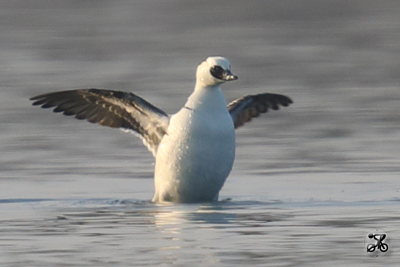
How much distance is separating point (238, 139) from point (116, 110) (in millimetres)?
3401

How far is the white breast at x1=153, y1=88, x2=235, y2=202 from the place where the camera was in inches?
462

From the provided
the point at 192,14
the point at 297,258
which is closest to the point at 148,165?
the point at 297,258

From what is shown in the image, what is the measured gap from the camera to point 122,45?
2561 cm

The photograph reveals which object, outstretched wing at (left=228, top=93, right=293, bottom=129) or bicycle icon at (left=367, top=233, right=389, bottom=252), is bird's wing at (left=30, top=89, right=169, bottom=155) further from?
bicycle icon at (left=367, top=233, right=389, bottom=252)

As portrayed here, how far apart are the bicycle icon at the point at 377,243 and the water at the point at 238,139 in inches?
3.1

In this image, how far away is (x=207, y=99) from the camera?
38.8ft

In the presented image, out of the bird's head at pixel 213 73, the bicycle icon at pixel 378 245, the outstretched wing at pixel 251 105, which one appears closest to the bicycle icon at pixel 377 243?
the bicycle icon at pixel 378 245

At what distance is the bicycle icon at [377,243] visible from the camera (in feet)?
27.9

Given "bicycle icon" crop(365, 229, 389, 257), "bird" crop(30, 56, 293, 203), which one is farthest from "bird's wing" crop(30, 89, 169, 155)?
"bicycle icon" crop(365, 229, 389, 257)

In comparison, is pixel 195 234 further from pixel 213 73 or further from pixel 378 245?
pixel 213 73

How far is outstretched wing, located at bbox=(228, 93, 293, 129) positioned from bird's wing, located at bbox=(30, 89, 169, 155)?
1.01 metres

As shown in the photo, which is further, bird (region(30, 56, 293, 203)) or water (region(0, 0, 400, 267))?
bird (region(30, 56, 293, 203))

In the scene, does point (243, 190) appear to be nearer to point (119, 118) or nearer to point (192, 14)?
point (119, 118)

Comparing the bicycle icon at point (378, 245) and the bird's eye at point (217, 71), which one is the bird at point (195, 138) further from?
the bicycle icon at point (378, 245)
